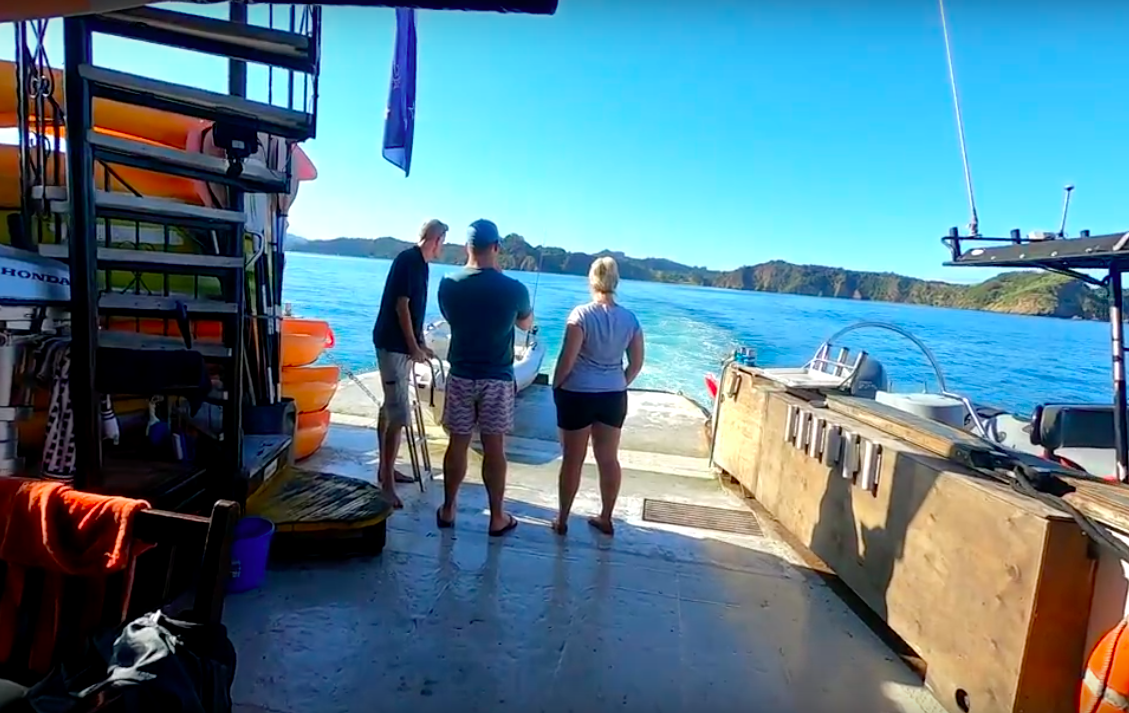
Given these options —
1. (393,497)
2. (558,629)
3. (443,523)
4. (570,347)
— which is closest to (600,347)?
(570,347)

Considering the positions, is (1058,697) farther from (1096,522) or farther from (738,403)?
(738,403)

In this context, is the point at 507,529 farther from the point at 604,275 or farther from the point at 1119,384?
the point at 1119,384

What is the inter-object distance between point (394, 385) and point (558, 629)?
5.39 feet

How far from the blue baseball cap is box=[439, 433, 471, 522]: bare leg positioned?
900 mm

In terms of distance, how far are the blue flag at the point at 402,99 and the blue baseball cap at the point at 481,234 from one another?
4.97 ft

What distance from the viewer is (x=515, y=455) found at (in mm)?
4871

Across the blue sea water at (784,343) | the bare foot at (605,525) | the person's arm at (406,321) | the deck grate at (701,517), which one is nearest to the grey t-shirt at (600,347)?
the bare foot at (605,525)

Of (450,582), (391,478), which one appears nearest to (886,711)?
(450,582)

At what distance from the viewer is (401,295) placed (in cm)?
330

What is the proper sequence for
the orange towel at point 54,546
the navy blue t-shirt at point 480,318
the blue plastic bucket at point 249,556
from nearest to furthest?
1. the orange towel at point 54,546
2. the blue plastic bucket at point 249,556
3. the navy blue t-shirt at point 480,318

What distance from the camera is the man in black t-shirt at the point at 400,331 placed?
332cm

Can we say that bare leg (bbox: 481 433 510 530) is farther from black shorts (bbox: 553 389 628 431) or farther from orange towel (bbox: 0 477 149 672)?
orange towel (bbox: 0 477 149 672)

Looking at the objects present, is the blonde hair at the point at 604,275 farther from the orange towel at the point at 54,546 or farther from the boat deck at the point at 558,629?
the orange towel at the point at 54,546

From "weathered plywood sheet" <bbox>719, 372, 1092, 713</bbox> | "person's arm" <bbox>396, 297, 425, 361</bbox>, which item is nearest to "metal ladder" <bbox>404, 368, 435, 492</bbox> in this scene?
"person's arm" <bbox>396, 297, 425, 361</bbox>
